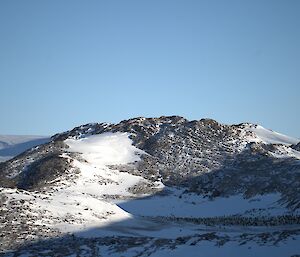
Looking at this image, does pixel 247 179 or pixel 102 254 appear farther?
pixel 247 179

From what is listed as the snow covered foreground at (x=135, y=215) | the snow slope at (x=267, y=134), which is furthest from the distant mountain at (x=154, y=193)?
the snow slope at (x=267, y=134)

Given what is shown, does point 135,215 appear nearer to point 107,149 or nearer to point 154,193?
point 154,193

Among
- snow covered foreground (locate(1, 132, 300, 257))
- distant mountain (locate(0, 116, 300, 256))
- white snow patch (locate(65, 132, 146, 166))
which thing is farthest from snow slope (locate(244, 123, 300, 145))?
snow covered foreground (locate(1, 132, 300, 257))

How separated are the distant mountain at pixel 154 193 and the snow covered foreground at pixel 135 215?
0.29ft

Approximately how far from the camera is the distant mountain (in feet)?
73.5

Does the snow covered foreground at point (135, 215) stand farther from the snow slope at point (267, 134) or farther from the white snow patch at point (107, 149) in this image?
the snow slope at point (267, 134)

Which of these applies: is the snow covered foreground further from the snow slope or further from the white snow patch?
the snow slope

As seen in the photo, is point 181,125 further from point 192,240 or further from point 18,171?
point 192,240

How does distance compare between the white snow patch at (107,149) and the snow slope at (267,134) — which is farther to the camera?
the snow slope at (267,134)

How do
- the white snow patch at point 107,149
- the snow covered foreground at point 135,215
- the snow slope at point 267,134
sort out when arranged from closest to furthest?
the snow covered foreground at point 135,215 → the white snow patch at point 107,149 → the snow slope at point 267,134

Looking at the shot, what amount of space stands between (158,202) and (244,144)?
24348 millimetres

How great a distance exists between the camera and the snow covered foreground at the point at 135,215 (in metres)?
20.5

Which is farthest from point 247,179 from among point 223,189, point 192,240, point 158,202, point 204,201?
point 192,240

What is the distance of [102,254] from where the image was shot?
846 inches
